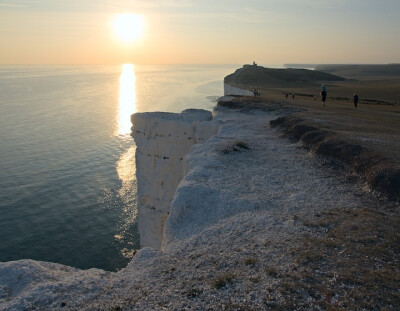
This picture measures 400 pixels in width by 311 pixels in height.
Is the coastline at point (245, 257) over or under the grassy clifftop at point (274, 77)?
under

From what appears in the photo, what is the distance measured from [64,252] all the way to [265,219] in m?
19.5

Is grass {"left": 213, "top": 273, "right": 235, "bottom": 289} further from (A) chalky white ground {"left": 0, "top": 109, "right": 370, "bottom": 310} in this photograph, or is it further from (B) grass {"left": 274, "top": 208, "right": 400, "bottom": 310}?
(B) grass {"left": 274, "top": 208, "right": 400, "bottom": 310}

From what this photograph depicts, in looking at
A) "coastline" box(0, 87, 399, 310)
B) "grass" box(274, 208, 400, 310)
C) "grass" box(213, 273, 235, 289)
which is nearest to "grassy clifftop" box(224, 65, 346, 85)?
"coastline" box(0, 87, 399, 310)

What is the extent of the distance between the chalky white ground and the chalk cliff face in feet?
29.0

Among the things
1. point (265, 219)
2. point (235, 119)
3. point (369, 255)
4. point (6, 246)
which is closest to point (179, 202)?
point (265, 219)

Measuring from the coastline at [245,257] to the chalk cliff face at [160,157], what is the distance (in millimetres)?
10092

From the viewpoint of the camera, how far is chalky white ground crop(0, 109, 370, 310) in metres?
7.52

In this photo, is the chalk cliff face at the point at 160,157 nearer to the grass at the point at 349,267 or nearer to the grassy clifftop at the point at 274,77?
the grass at the point at 349,267

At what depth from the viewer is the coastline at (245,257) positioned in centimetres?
720

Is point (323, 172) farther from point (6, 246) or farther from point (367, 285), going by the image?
point (6, 246)

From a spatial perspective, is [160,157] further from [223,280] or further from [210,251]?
[223,280]

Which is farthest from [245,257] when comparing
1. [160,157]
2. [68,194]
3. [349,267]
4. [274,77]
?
[274,77]

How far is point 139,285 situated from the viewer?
8094 millimetres

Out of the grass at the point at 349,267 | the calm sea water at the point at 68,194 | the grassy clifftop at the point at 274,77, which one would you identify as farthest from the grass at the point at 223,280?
the grassy clifftop at the point at 274,77
